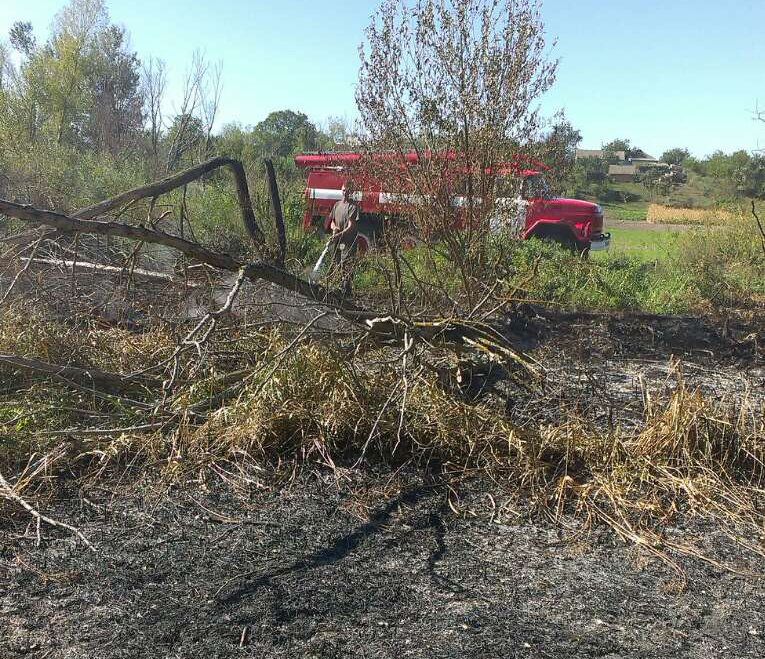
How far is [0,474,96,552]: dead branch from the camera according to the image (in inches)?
117

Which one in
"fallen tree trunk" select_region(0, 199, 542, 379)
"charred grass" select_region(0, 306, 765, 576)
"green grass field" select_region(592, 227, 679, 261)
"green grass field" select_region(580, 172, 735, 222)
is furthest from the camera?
"green grass field" select_region(580, 172, 735, 222)

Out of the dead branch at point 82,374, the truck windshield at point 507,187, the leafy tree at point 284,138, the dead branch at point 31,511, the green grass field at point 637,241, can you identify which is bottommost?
the dead branch at point 31,511

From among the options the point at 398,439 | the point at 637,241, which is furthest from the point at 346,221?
the point at 637,241

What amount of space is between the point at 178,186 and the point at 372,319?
6.91 ft

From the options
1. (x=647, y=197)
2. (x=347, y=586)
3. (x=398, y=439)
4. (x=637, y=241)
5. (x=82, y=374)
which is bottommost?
(x=347, y=586)

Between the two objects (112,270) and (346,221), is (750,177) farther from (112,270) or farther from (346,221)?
(112,270)

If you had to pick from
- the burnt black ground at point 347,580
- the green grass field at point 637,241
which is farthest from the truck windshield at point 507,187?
the green grass field at point 637,241

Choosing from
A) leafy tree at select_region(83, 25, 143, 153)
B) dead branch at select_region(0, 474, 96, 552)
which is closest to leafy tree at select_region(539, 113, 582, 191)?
dead branch at select_region(0, 474, 96, 552)

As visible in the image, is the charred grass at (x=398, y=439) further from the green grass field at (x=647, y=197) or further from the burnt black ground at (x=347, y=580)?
the green grass field at (x=647, y=197)

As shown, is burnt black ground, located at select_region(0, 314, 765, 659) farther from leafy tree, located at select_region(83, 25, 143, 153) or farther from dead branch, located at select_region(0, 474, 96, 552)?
leafy tree, located at select_region(83, 25, 143, 153)

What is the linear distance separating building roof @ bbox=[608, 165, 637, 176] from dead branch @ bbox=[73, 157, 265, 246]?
4177cm

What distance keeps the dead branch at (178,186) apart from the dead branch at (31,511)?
5.68ft

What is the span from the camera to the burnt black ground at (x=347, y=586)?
91.4 inches

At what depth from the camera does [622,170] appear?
46781 millimetres
